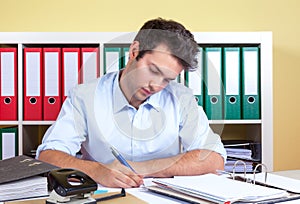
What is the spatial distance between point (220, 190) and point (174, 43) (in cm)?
36

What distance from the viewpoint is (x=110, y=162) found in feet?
5.03

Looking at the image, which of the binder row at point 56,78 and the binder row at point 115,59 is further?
the binder row at point 56,78

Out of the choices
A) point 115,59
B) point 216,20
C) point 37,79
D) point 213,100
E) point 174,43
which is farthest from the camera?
point 216,20

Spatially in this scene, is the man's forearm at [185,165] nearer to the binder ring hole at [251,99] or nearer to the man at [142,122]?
the man at [142,122]

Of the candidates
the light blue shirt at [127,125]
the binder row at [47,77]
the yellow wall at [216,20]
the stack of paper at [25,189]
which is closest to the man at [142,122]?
the light blue shirt at [127,125]

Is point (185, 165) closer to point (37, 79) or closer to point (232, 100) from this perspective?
point (232, 100)

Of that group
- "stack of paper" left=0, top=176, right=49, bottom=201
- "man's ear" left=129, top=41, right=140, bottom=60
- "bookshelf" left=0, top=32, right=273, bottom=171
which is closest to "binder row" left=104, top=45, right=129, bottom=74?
"man's ear" left=129, top=41, right=140, bottom=60

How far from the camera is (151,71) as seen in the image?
1125 millimetres

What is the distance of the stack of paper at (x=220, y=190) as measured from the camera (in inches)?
41.3

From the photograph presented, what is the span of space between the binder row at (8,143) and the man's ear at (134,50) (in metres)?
1.22

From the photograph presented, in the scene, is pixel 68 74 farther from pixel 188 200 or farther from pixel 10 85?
pixel 188 200

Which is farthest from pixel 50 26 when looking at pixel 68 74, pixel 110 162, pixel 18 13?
pixel 110 162

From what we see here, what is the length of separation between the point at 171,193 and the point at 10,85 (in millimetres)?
1265

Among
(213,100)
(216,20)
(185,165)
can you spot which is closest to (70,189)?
(213,100)
